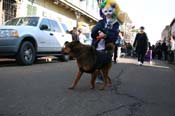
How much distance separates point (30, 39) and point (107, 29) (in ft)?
18.8

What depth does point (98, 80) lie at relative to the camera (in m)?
9.09

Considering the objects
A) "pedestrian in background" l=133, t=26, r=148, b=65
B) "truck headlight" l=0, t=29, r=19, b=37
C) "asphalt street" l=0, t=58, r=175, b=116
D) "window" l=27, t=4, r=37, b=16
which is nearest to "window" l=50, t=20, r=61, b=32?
"truck headlight" l=0, t=29, r=19, b=37

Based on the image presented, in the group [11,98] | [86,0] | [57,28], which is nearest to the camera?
[11,98]

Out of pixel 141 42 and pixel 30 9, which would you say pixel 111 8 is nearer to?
pixel 141 42

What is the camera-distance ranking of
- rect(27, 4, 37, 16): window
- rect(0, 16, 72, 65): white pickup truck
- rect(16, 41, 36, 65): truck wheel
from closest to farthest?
rect(0, 16, 72, 65): white pickup truck < rect(16, 41, 36, 65): truck wheel < rect(27, 4, 37, 16): window

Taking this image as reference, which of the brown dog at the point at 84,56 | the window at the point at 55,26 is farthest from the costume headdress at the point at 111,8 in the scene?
the window at the point at 55,26

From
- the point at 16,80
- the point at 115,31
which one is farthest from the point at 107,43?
the point at 16,80

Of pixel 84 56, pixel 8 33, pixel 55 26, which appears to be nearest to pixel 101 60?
pixel 84 56

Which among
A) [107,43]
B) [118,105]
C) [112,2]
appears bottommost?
[118,105]

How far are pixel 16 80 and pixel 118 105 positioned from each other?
3.27m

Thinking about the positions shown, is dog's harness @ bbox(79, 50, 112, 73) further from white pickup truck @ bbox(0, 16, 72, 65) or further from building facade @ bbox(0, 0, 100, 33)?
building facade @ bbox(0, 0, 100, 33)

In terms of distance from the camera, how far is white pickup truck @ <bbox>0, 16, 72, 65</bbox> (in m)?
12.8

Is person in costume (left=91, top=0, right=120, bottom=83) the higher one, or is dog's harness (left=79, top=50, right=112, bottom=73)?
person in costume (left=91, top=0, right=120, bottom=83)

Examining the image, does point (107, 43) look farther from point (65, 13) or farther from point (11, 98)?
point (65, 13)
